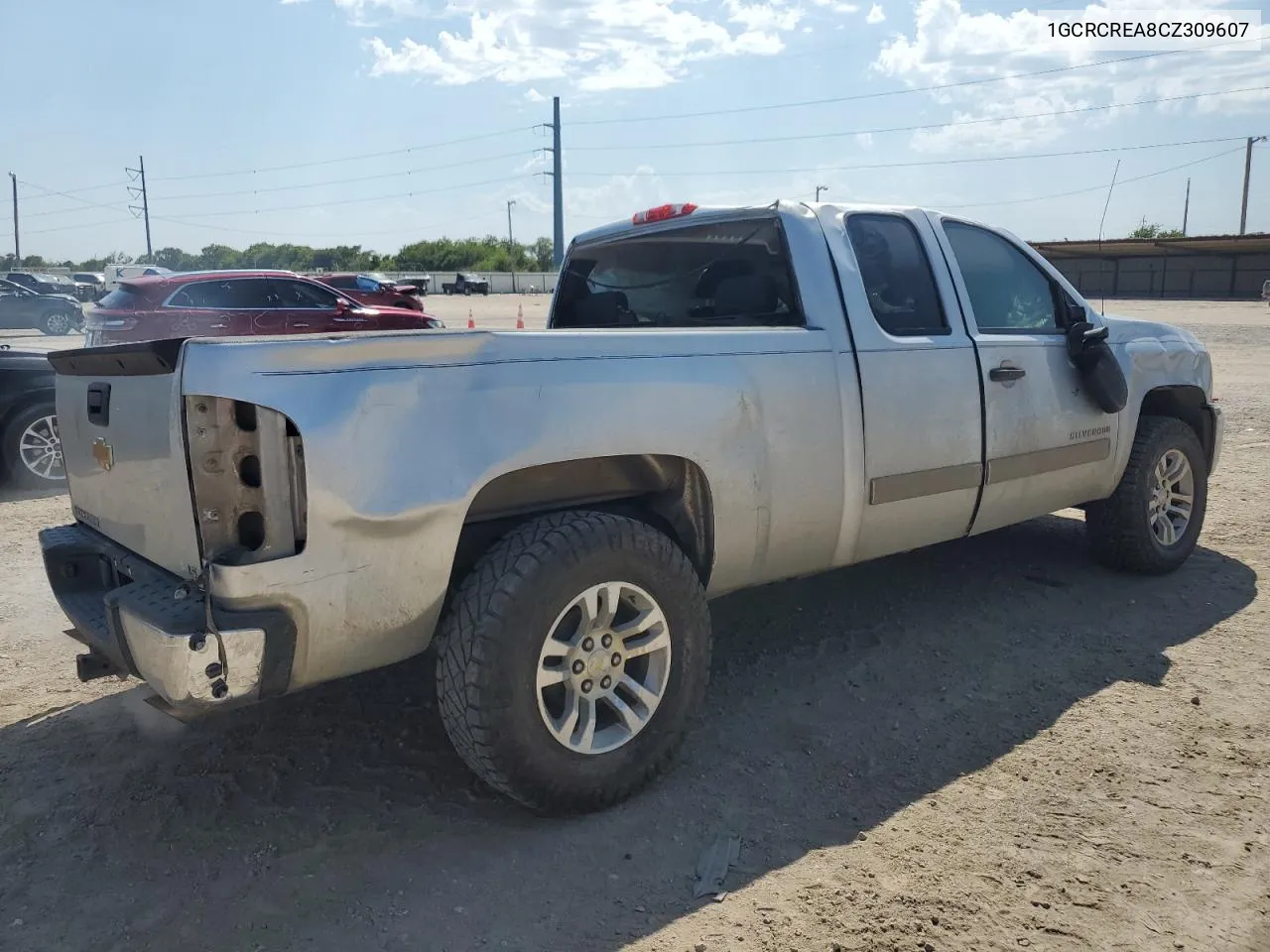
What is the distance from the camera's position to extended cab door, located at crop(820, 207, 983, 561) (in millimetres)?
3814

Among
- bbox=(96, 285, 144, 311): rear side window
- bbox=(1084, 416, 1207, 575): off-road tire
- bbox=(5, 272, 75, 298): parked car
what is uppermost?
bbox=(5, 272, 75, 298): parked car

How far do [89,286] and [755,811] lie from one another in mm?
49254

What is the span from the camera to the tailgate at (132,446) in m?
2.66

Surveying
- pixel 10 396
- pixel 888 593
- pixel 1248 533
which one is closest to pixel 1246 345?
pixel 1248 533

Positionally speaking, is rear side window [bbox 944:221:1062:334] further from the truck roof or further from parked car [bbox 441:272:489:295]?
parked car [bbox 441:272:489:295]

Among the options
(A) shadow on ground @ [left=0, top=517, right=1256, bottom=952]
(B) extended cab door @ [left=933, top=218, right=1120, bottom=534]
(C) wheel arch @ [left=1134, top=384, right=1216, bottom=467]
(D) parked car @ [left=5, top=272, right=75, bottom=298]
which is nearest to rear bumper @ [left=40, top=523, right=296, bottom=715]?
(A) shadow on ground @ [left=0, top=517, right=1256, bottom=952]

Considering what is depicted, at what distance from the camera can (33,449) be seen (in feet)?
25.1

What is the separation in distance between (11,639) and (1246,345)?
69.2ft

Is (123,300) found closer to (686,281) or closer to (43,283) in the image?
(686,281)

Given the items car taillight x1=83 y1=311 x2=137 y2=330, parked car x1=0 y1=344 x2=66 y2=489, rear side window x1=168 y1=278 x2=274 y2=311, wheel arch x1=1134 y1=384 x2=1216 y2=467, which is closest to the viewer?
wheel arch x1=1134 y1=384 x2=1216 y2=467

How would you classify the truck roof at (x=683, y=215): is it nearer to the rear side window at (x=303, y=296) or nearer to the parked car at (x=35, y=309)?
the rear side window at (x=303, y=296)

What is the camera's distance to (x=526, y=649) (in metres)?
2.82

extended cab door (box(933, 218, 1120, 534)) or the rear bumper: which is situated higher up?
extended cab door (box(933, 218, 1120, 534))

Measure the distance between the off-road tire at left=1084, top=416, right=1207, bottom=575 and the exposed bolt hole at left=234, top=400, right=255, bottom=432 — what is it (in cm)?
434
